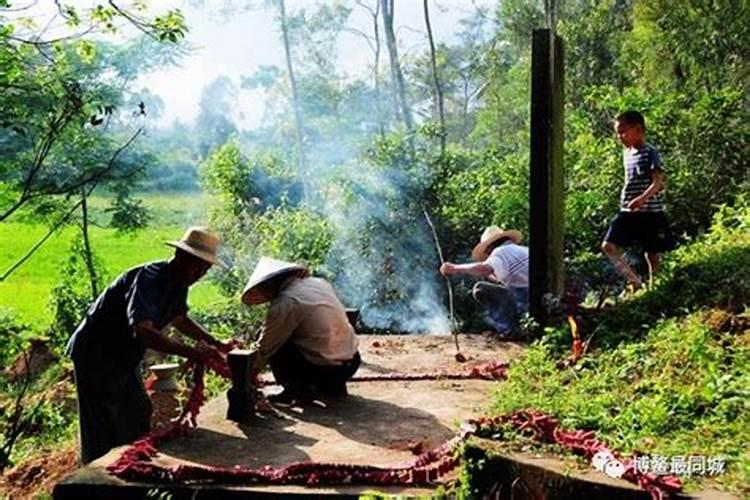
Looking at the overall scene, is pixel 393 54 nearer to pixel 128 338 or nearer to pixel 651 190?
pixel 651 190

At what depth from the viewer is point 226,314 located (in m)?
11.0

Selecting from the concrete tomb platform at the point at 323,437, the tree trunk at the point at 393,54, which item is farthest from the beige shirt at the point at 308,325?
the tree trunk at the point at 393,54

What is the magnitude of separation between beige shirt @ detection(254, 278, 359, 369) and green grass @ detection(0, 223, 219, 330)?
10.1 m

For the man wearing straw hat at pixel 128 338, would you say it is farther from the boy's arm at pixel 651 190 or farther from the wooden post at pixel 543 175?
the boy's arm at pixel 651 190

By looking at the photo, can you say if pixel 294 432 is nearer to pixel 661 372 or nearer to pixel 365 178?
pixel 661 372

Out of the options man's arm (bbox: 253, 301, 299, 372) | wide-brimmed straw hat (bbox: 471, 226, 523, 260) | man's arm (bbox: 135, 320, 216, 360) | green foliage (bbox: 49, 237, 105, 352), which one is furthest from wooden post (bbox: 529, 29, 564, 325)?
green foliage (bbox: 49, 237, 105, 352)

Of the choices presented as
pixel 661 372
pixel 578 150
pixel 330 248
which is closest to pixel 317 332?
pixel 661 372

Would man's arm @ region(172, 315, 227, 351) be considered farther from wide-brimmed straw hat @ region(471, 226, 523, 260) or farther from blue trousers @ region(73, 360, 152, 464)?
wide-brimmed straw hat @ region(471, 226, 523, 260)

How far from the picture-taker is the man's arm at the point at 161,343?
15.5 feet

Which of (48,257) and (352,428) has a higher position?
(48,257)

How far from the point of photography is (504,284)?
299 inches

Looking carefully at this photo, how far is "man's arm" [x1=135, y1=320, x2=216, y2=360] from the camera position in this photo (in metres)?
4.74

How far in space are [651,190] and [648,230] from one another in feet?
1.51

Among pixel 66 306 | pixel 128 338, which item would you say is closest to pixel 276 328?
pixel 128 338
